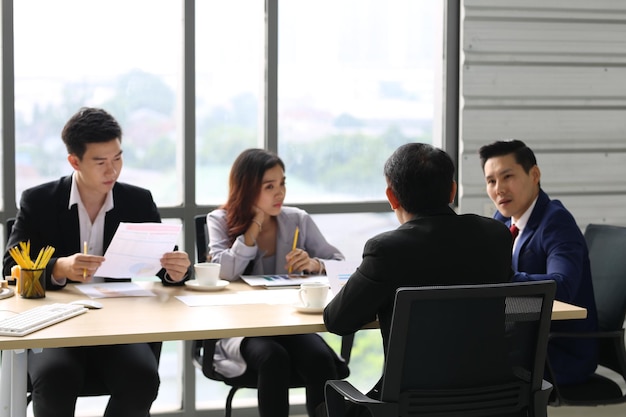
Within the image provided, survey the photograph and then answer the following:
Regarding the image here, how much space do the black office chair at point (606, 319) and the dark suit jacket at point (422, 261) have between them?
0.88m

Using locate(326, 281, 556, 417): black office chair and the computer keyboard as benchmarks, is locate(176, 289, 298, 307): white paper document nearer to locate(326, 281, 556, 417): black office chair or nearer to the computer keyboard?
the computer keyboard

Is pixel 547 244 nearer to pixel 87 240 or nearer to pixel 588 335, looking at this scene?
pixel 588 335

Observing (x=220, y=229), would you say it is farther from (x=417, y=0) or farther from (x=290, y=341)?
→ (x=417, y=0)

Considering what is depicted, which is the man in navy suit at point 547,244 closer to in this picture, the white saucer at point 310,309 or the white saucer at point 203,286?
the white saucer at point 310,309

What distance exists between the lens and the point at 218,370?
3.19 m

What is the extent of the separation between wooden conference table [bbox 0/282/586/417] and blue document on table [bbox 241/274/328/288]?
0.83 ft

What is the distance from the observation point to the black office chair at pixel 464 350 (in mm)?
2029

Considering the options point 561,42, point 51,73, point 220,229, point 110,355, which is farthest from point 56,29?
point 561,42

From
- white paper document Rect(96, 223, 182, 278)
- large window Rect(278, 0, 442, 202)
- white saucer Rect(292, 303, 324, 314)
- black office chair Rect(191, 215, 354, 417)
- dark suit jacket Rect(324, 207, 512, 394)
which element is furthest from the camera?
large window Rect(278, 0, 442, 202)

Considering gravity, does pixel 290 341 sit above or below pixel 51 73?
below

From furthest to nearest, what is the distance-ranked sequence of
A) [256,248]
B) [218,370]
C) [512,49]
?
[512,49], [256,248], [218,370]

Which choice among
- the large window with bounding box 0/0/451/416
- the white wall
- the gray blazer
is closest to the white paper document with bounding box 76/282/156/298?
the gray blazer

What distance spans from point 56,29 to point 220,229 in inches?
50.6

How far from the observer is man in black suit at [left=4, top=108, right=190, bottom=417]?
2773 millimetres
